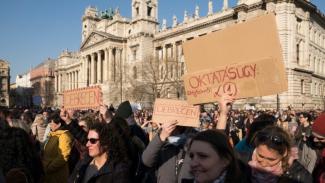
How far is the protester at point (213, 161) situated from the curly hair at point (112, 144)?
1.37 m

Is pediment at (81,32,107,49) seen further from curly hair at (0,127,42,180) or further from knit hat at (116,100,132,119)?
curly hair at (0,127,42,180)

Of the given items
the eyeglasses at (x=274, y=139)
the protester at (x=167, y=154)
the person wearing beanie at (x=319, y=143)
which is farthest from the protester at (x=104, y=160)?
the person wearing beanie at (x=319, y=143)

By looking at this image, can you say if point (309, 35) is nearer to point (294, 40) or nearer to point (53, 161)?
point (294, 40)

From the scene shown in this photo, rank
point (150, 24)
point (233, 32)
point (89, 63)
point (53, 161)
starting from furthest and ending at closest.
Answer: point (89, 63)
point (150, 24)
point (53, 161)
point (233, 32)

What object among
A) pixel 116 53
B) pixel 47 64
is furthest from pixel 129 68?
pixel 47 64

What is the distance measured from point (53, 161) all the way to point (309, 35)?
4656cm

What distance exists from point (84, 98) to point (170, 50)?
53506 mm

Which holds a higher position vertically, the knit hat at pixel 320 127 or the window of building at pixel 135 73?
the window of building at pixel 135 73

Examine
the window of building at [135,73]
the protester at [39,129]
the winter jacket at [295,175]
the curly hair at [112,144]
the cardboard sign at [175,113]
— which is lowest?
the protester at [39,129]

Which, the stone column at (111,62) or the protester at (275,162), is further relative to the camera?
the stone column at (111,62)

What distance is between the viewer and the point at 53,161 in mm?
5633

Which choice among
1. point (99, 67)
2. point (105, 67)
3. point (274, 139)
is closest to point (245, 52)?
point (274, 139)

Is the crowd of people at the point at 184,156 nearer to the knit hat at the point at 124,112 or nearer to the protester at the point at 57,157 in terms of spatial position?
the protester at the point at 57,157

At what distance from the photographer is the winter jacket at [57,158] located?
562 cm
